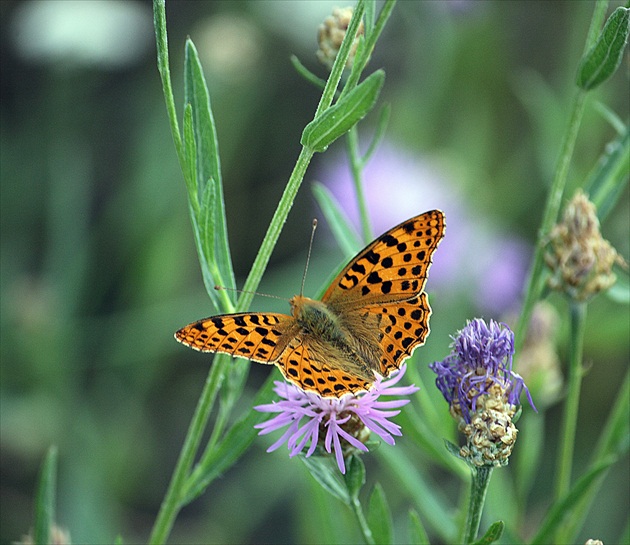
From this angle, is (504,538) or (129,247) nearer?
(504,538)

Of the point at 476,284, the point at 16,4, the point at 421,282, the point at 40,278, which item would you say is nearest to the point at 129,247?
the point at 40,278

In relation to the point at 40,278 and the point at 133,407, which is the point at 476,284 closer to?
the point at 133,407

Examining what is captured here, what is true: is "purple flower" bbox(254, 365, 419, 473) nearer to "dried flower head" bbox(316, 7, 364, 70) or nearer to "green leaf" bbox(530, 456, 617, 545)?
"green leaf" bbox(530, 456, 617, 545)

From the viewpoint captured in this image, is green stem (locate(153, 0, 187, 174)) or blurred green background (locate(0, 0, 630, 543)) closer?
green stem (locate(153, 0, 187, 174))

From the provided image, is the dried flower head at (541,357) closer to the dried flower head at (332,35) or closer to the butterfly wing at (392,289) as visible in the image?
the butterfly wing at (392,289)

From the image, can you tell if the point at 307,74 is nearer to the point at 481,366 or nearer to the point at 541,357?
the point at 481,366

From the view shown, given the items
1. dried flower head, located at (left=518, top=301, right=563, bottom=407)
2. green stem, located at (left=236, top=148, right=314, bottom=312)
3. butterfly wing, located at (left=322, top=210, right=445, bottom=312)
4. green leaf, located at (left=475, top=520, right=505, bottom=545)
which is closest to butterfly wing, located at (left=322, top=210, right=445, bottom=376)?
butterfly wing, located at (left=322, top=210, right=445, bottom=312)


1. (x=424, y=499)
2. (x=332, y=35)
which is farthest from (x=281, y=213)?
(x=424, y=499)
